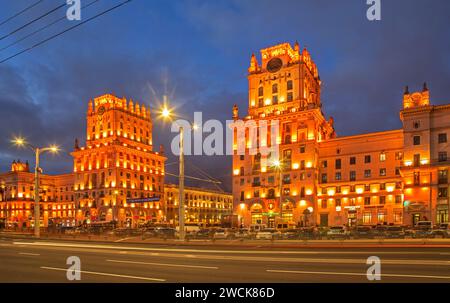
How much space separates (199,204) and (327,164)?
7657cm

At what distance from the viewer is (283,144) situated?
3588 inches

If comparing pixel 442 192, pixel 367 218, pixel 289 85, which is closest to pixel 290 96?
pixel 289 85

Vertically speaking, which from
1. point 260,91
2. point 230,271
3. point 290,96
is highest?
point 260,91

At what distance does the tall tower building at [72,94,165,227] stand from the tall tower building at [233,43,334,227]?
35.0 m

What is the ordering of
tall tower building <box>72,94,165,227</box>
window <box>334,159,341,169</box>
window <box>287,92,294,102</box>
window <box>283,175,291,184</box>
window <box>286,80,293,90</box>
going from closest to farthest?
window <box>334,159,341,169</box>
window <box>283,175,291,184</box>
window <box>287,92,294,102</box>
window <box>286,80,293,90</box>
tall tower building <box>72,94,165,227</box>

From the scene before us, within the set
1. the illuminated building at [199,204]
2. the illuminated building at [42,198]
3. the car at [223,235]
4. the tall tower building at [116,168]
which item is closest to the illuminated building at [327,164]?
the car at [223,235]

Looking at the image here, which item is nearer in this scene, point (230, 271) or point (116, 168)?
point (230, 271)

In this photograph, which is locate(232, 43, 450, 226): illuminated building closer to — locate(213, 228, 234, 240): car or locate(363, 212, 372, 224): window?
locate(363, 212, 372, 224): window

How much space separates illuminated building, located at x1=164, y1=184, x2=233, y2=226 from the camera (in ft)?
474

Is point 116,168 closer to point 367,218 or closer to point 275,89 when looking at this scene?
point 275,89

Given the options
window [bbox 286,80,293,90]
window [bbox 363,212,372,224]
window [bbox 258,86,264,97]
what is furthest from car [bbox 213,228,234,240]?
window [bbox 258,86,264,97]
